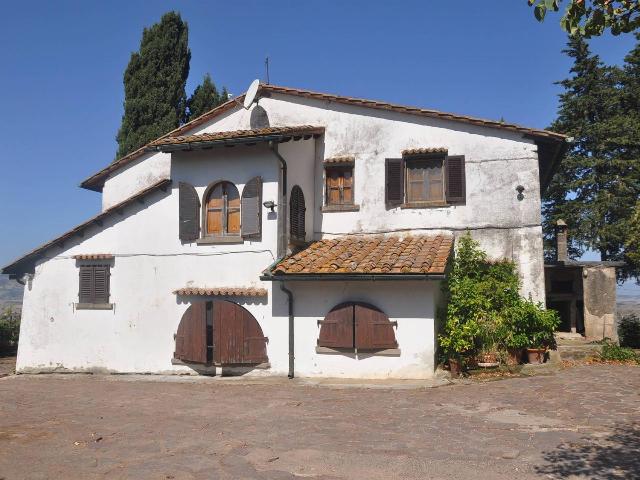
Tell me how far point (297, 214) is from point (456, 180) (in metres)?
4.33

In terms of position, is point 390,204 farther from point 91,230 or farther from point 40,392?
point 40,392

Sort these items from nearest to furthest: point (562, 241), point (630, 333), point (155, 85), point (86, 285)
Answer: point (86, 285) → point (630, 333) → point (562, 241) → point (155, 85)

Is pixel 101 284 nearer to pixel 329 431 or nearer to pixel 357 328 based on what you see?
pixel 357 328

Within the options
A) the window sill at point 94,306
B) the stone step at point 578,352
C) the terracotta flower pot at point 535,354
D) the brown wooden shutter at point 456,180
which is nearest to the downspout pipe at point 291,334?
the brown wooden shutter at point 456,180

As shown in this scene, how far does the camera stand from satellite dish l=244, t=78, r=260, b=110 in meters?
15.0

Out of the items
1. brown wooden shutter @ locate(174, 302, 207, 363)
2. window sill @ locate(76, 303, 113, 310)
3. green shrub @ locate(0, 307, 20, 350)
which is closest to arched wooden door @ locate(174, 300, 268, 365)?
brown wooden shutter @ locate(174, 302, 207, 363)

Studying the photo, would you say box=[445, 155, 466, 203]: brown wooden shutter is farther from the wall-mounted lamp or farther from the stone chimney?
the stone chimney

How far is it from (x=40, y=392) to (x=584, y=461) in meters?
11.2

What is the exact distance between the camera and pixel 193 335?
43.7 feet

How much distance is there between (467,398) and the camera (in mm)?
10000

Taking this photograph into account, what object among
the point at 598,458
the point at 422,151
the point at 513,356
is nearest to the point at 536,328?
the point at 513,356

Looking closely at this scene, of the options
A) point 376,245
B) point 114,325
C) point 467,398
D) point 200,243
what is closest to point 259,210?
point 200,243

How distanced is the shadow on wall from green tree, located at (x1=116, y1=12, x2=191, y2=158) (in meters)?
21.7

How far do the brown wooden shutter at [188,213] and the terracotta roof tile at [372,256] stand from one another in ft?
8.64
